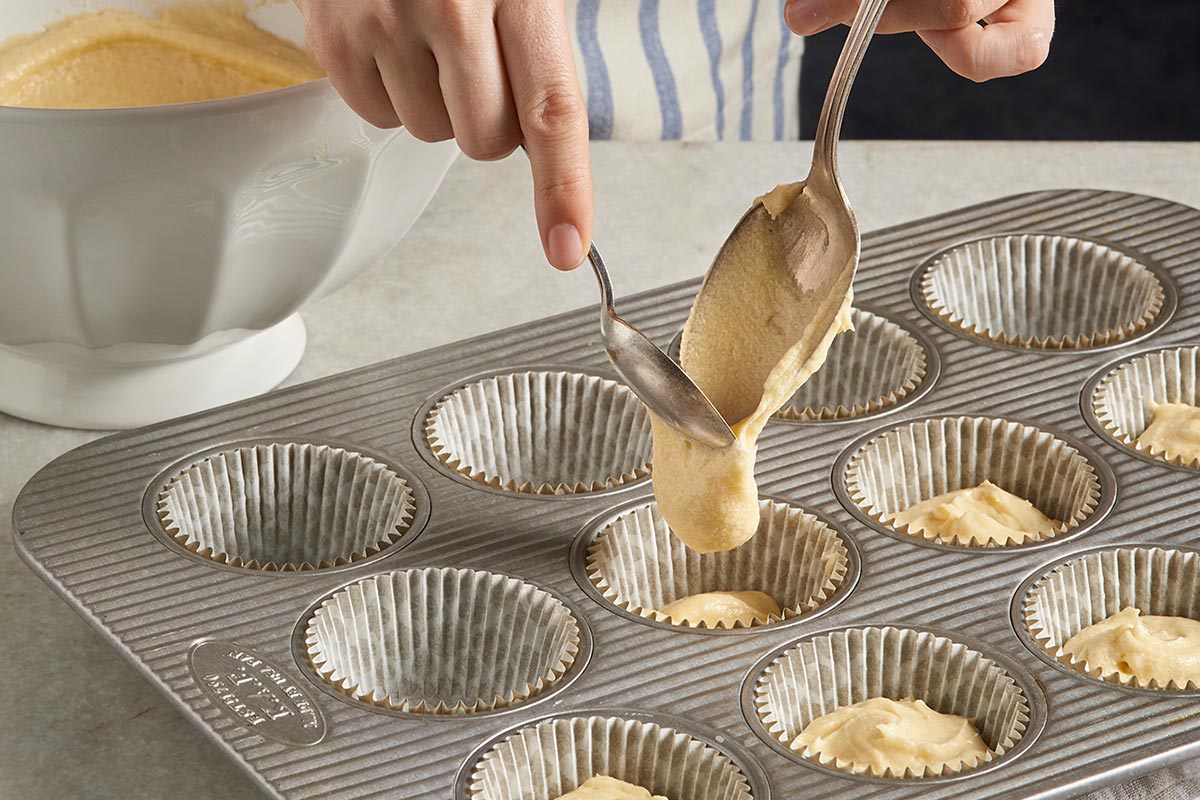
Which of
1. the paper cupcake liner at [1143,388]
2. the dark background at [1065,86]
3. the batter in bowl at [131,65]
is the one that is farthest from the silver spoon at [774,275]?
the dark background at [1065,86]

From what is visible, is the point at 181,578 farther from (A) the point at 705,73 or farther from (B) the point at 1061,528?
(A) the point at 705,73

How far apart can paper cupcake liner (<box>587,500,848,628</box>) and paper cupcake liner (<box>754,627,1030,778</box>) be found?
6 centimetres

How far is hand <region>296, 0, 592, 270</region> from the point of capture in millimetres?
1056

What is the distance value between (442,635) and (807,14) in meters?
0.70

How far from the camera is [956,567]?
140cm

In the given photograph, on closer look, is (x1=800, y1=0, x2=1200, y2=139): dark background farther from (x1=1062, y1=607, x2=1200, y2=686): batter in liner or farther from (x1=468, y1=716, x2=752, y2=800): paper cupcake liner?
(x1=468, y1=716, x2=752, y2=800): paper cupcake liner

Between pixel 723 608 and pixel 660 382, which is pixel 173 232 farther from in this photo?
pixel 723 608

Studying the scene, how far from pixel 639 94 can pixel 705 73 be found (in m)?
0.11

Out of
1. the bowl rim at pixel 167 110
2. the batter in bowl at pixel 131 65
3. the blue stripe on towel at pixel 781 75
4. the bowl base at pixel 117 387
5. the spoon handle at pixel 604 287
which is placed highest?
the bowl rim at pixel 167 110

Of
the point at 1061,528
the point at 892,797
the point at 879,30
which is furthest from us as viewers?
the point at 879,30

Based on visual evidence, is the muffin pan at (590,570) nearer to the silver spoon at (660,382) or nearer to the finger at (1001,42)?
the silver spoon at (660,382)

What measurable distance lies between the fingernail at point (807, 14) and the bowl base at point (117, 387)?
2.07ft

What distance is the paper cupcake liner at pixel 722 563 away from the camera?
144 centimetres

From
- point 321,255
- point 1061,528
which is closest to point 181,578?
point 321,255
